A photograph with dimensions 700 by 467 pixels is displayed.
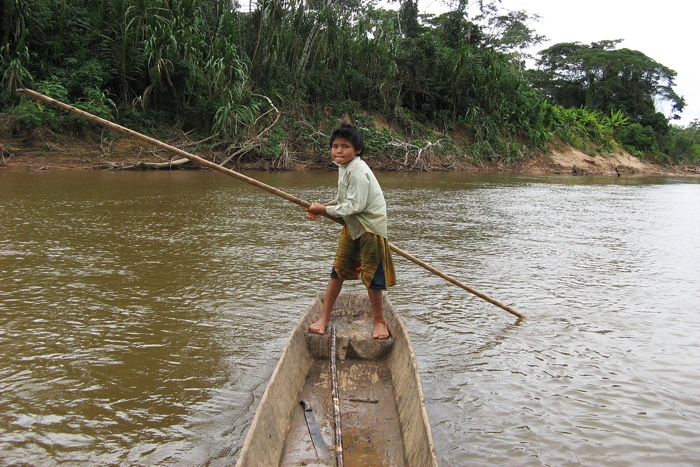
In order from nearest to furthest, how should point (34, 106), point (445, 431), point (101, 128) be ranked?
point (445, 431), point (34, 106), point (101, 128)

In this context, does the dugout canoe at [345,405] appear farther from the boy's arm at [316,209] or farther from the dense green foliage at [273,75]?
the dense green foliage at [273,75]

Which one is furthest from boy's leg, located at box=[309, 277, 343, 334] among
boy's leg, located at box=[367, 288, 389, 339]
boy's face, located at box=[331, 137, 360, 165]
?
boy's face, located at box=[331, 137, 360, 165]

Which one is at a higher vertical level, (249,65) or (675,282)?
(249,65)

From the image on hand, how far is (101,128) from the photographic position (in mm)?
13789

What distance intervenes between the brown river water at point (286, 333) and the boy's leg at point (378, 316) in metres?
0.32

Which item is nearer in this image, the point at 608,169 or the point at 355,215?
the point at 355,215

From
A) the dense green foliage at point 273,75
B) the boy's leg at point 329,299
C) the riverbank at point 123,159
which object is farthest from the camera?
the dense green foliage at point 273,75

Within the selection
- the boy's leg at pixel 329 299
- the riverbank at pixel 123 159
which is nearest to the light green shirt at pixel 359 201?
the boy's leg at pixel 329 299

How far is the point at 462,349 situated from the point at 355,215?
1.14 meters

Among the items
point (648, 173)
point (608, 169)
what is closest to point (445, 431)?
point (608, 169)

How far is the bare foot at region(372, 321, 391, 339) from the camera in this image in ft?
10.0

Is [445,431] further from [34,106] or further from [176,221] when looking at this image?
[34,106]

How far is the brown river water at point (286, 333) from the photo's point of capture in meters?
2.39

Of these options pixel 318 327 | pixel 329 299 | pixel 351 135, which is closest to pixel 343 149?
pixel 351 135
